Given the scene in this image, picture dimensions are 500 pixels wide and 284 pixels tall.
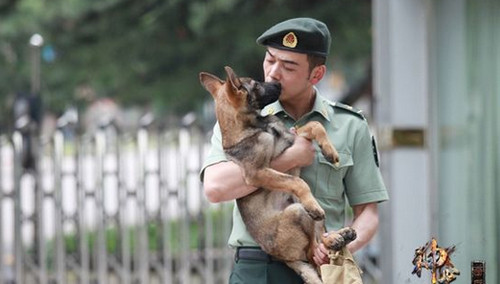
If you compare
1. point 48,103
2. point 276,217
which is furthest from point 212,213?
point 276,217

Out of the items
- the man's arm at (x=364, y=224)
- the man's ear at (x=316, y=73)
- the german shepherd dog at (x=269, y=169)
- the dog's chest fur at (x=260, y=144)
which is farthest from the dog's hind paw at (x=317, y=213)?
the man's ear at (x=316, y=73)

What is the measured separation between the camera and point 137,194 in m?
10.0

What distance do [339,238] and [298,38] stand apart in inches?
26.8

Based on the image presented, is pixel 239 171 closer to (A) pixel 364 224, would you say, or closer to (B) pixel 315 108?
(B) pixel 315 108

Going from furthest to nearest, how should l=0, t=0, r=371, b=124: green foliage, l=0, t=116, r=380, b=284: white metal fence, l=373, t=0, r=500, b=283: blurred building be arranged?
l=0, t=0, r=371, b=124: green foliage
l=0, t=116, r=380, b=284: white metal fence
l=373, t=0, r=500, b=283: blurred building

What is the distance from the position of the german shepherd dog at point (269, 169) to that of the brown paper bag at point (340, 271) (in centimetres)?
10

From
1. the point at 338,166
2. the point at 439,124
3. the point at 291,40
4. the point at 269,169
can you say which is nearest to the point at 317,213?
the point at 269,169

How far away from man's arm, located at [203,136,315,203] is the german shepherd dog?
25mm

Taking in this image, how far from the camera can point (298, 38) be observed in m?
4.21

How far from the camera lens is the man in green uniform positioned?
4199 mm

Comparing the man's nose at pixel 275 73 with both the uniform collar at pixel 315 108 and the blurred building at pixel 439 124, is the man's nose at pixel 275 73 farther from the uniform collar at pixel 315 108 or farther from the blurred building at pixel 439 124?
the blurred building at pixel 439 124

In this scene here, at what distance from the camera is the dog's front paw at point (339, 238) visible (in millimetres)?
4000

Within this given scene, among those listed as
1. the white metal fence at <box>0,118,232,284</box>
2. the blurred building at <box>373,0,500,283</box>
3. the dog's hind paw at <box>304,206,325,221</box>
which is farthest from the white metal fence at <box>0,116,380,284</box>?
the dog's hind paw at <box>304,206,325,221</box>

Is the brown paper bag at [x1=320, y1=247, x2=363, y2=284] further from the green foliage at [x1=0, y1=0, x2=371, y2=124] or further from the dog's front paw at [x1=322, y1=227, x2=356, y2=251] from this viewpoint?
the green foliage at [x1=0, y1=0, x2=371, y2=124]
